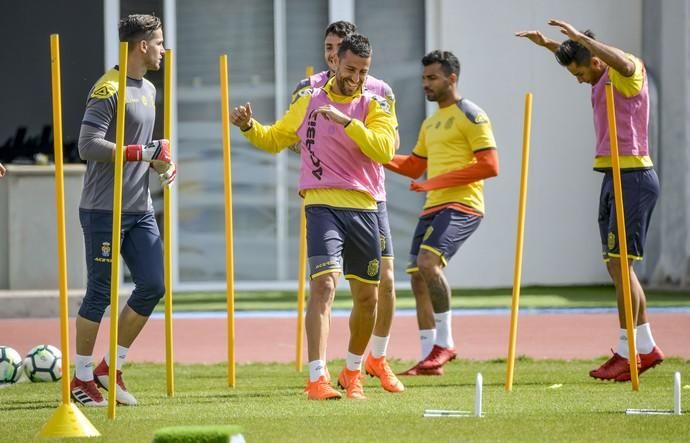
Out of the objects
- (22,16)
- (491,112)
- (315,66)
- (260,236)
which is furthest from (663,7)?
(22,16)

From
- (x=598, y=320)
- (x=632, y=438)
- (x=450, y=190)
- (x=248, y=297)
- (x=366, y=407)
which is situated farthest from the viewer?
(x=248, y=297)

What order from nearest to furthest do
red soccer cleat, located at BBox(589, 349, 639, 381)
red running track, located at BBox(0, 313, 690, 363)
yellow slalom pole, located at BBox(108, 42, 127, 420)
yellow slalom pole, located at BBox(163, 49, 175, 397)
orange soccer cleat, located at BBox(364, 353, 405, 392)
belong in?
1. yellow slalom pole, located at BBox(108, 42, 127, 420)
2. yellow slalom pole, located at BBox(163, 49, 175, 397)
3. orange soccer cleat, located at BBox(364, 353, 405, 392)
4. red soccer cleat, located at BBox(589, 349, 639, 381)
5. red running track, located at BBox(0, 313, 690, 363)

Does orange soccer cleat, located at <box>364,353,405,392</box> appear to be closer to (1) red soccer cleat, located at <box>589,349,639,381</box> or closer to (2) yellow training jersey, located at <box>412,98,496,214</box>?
(1) red soccer cleat, located at <box>589,349,639,381</box>

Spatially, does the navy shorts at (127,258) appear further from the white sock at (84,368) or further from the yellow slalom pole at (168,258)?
the white sock at (84,368)

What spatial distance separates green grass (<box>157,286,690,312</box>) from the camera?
1548 cm

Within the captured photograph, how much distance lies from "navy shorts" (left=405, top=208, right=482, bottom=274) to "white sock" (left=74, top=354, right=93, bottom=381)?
9.13 ft

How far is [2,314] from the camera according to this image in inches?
557

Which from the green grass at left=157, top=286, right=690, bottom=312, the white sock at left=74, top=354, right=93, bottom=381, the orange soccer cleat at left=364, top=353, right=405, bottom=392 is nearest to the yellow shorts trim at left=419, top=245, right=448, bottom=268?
the orange soccer cleat at left=364, top=353, right=405, bottom=392

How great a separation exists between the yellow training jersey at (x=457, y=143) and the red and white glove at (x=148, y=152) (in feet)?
9.19

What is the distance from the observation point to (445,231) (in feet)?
32.7

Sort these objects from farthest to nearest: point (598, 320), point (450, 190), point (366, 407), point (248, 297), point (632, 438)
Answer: point (248, 297)
point (598, 320)
point (450, 190)
point (366, 407)
point (632, 438)

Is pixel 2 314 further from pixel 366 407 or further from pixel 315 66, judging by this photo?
pixel 366 407

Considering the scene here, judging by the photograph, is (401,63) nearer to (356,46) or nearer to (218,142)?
(218,142)

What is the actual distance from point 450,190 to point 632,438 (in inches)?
Answer: 153
